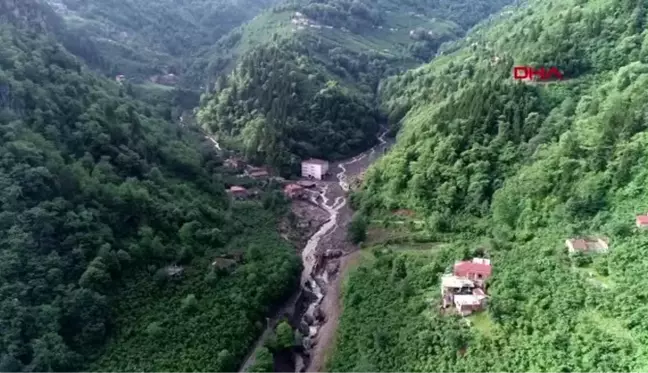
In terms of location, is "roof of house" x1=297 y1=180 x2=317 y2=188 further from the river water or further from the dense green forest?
the dense green forest

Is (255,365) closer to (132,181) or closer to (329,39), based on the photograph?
(132,181)

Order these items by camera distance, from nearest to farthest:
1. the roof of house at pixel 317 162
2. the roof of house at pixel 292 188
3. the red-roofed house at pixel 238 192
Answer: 1. the red-roofed house at pixel 238 192
2. the roof of house at pixel 292 188
3. the roof of house at pixel 317 162

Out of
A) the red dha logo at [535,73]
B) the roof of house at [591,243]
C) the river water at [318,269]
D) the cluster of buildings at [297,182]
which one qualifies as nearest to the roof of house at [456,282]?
the roof of house at [591,243]

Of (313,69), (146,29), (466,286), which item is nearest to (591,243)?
(466,286)

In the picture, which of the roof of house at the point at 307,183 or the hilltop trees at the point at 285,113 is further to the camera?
the hilltop trees at the point at 285,113

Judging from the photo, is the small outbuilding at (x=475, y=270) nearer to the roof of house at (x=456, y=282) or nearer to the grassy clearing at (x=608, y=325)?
the roof of house at (x=456, y=282)
